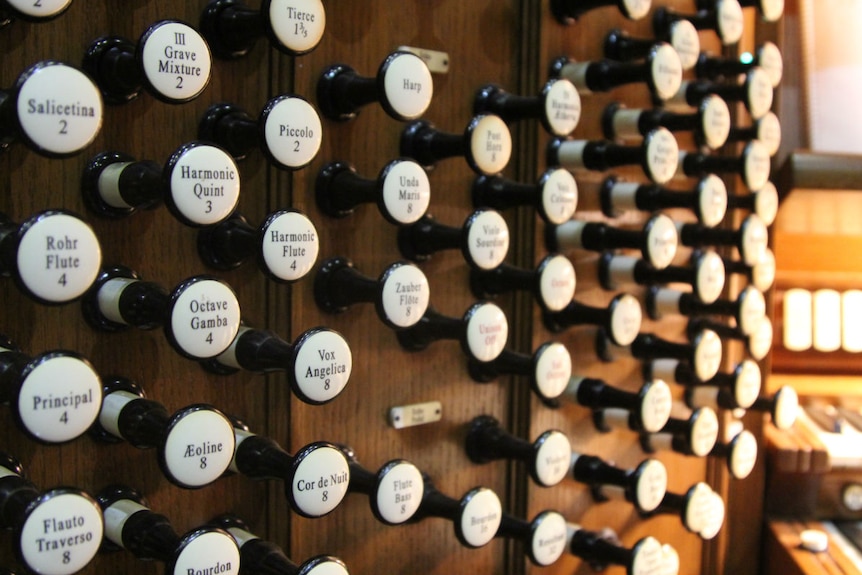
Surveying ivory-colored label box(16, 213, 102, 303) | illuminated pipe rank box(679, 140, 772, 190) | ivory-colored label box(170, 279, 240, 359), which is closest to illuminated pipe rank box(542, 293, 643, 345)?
illuminated pipe rank box(679, 140, 772, 190)

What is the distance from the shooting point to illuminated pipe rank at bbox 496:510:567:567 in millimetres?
840

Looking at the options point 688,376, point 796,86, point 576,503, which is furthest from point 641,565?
point 796,86

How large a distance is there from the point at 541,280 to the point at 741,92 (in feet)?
1.41

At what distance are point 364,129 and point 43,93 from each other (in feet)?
1.16

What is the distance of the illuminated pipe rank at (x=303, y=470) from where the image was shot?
25.0 inches

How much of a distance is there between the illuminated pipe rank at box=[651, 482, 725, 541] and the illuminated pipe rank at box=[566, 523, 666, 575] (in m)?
0.06

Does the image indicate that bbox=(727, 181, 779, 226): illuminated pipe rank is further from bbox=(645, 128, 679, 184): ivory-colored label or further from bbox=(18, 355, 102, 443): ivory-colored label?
bbox=(18, 355, 102, 443): ivory-colored label

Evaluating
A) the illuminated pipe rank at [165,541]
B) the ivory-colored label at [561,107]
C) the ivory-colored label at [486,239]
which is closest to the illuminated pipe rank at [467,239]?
the ivory-colored label at [486,239]

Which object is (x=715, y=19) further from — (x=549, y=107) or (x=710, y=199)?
(x=549, y=107)

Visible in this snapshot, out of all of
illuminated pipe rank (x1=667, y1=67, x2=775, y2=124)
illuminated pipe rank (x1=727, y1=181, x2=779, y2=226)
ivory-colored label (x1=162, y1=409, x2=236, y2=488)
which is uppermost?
illuminated pipe rank (x1=667, y1=67, x2=775, y2=124)

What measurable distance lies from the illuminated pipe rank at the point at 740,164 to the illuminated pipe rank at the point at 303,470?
0.65 metres

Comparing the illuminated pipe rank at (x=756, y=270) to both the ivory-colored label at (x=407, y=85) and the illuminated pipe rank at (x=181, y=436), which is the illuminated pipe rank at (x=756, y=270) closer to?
the ivory-colored label at (x=407, y=85)

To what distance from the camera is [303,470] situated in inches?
25.0

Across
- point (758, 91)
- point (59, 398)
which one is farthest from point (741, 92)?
point (59, 398)
